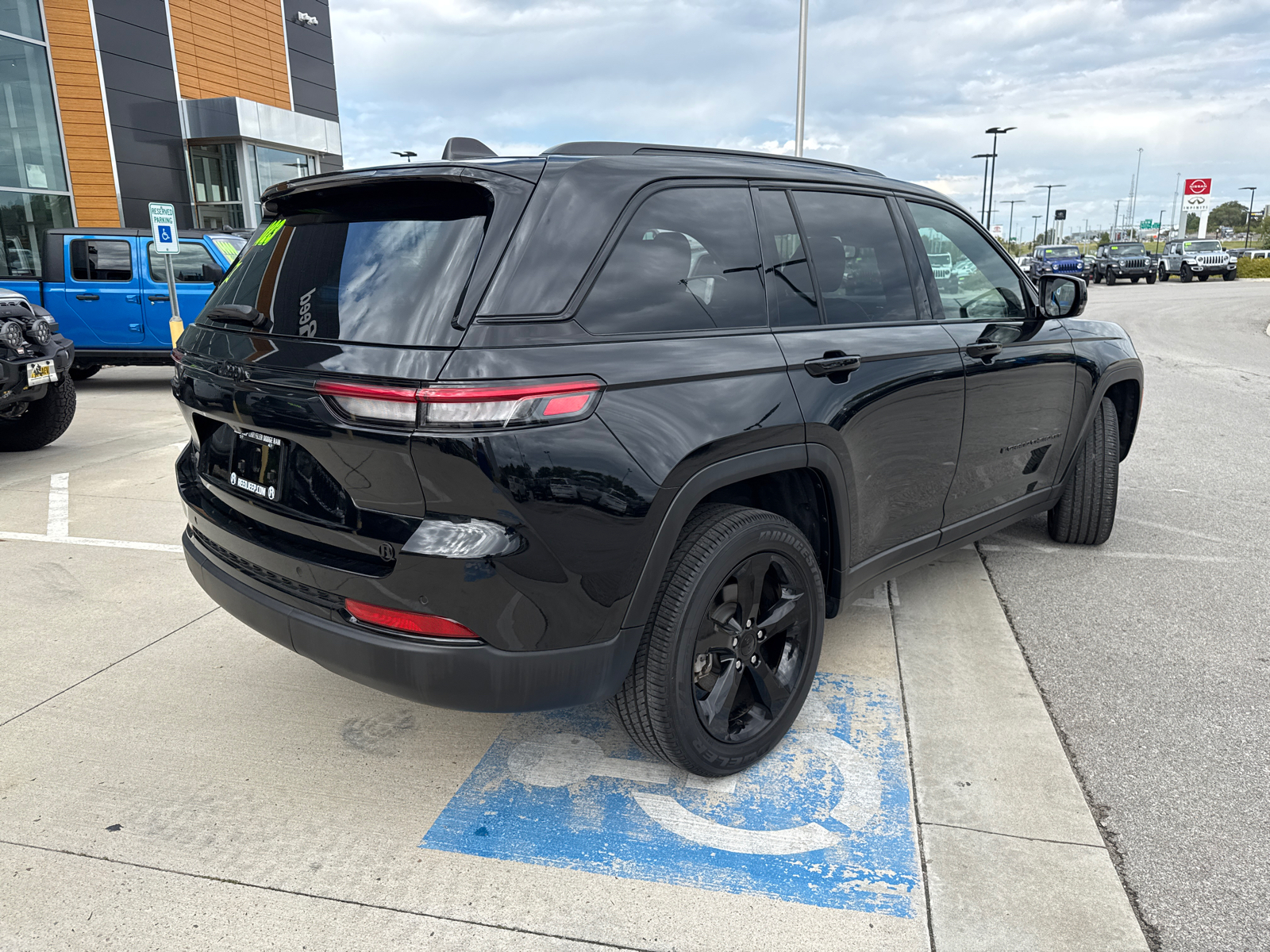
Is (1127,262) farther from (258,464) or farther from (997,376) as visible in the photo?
(258,464)

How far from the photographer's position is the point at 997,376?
11.8 ft

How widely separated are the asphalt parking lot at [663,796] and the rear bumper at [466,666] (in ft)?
1.61

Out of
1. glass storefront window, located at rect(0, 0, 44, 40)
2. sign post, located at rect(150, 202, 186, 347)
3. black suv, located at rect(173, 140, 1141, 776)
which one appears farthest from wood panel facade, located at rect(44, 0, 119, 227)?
black suv, located at rect(173, 140, 1141, 776)

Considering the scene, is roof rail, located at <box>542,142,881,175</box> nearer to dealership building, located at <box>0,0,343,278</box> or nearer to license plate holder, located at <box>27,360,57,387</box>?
license plate holder, located at <box>27,360,57,387</box>

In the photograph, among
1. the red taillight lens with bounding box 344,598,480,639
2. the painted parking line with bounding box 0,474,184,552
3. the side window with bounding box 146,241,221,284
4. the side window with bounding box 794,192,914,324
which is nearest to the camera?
the red taillight lens with bounding box 344,598,480,639

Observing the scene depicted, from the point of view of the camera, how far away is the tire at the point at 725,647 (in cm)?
241

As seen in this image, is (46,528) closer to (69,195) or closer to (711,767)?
(711,767)

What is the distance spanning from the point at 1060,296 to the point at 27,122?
2028cm

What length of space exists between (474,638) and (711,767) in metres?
0.90

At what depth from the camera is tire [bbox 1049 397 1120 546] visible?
4516mm

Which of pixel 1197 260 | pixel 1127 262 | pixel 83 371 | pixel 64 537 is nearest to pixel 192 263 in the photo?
pixel 83 371

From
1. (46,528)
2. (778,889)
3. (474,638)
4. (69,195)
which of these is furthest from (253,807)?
(69,195)

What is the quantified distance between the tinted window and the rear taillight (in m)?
0.89

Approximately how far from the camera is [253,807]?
8.57ft
